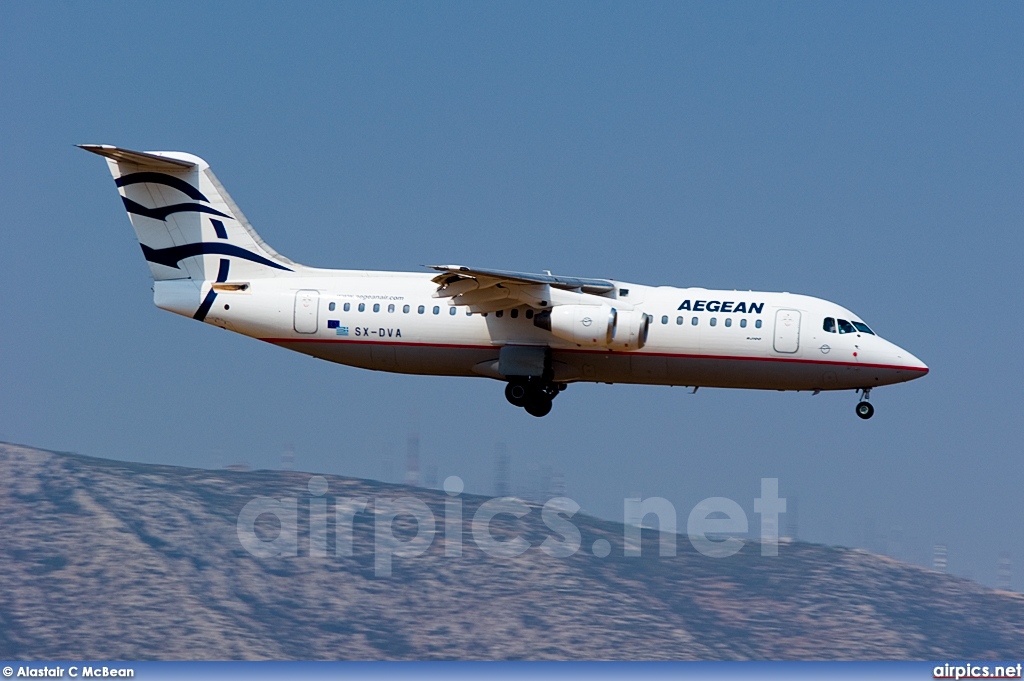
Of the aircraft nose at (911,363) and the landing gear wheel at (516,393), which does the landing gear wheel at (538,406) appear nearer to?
the landing gear wheel at (516,393)

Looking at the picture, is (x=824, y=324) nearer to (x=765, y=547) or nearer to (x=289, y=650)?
(x=289, y=650)

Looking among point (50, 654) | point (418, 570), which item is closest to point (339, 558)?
point (418, 570)

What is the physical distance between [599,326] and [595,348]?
87 cm

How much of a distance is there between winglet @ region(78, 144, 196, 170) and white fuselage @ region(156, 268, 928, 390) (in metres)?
3.40

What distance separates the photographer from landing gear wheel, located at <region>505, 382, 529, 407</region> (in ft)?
97.1

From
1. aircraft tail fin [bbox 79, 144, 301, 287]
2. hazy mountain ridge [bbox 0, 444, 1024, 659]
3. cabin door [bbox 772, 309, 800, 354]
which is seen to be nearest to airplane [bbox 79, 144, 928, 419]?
cabin door [bbox 772, 309, 800, 354]

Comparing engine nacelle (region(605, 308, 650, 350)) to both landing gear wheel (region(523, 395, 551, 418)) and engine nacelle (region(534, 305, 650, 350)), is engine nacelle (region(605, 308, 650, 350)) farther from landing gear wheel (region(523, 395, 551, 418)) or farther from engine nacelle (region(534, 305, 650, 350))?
landing gear wheel (region(523, 395, 551, 418))

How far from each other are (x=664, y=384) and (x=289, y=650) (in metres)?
86.5

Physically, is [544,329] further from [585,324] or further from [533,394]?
[533,394]

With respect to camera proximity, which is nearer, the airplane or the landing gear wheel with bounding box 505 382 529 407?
the airplane

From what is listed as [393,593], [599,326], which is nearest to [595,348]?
[599,326]

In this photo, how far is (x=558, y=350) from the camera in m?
29.1

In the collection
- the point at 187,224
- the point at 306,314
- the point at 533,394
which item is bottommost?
the point at 533,394

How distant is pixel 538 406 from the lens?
29891mm
